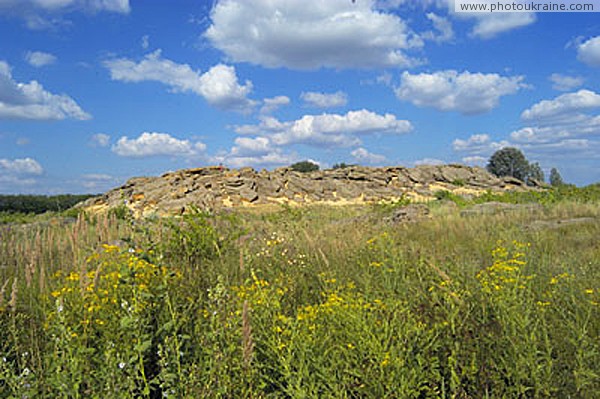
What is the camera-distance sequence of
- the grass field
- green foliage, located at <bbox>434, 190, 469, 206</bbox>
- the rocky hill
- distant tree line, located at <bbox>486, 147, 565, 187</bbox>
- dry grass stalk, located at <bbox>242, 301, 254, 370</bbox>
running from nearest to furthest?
1. dry grass stalk, located at <bbox>242, 301, 254, 370</bbox>
2. the grass field
3. green foliage, located at <bbox>434, 190, 469, 206</bbox>
4. the rocky hill
5. distant tree line, located at <bbox>486, 147, 565, 187</bbox>

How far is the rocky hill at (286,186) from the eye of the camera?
20.0 meters

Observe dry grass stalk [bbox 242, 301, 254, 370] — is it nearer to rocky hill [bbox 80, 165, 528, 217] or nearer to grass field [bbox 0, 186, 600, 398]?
grass field [bbox 0, 186, 600, 398]

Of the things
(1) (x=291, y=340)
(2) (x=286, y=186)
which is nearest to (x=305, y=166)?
(2) (x=286, y=186)

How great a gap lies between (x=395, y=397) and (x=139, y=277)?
6.59ft

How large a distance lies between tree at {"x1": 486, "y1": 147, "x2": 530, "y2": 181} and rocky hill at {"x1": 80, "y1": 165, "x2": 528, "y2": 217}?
8.32 m

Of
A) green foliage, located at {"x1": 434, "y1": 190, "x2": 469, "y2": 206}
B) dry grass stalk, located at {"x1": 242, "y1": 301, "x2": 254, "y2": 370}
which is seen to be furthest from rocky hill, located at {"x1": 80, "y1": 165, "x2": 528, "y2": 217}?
dry grass stalk, located at {"x1": 242, "y1": 301, "x2": 254, "y2": 370}

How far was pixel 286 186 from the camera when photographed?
2308 centimetres

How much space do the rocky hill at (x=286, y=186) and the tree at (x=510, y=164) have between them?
328 inches

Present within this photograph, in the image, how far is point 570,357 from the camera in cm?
294

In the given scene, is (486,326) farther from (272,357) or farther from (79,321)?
(79,321)

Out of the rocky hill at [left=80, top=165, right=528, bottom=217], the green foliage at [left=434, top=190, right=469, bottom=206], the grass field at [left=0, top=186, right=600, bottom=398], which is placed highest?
the rocky hill at [left=80, top=165, right=528, bottom=217]

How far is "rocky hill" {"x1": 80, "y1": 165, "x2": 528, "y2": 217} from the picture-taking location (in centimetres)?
2001

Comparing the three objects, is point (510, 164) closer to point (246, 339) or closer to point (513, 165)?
point (513, 165)

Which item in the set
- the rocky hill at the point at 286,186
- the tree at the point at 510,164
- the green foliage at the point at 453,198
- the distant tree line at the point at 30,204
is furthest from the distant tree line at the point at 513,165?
the distant tree line at the point at 30,204
